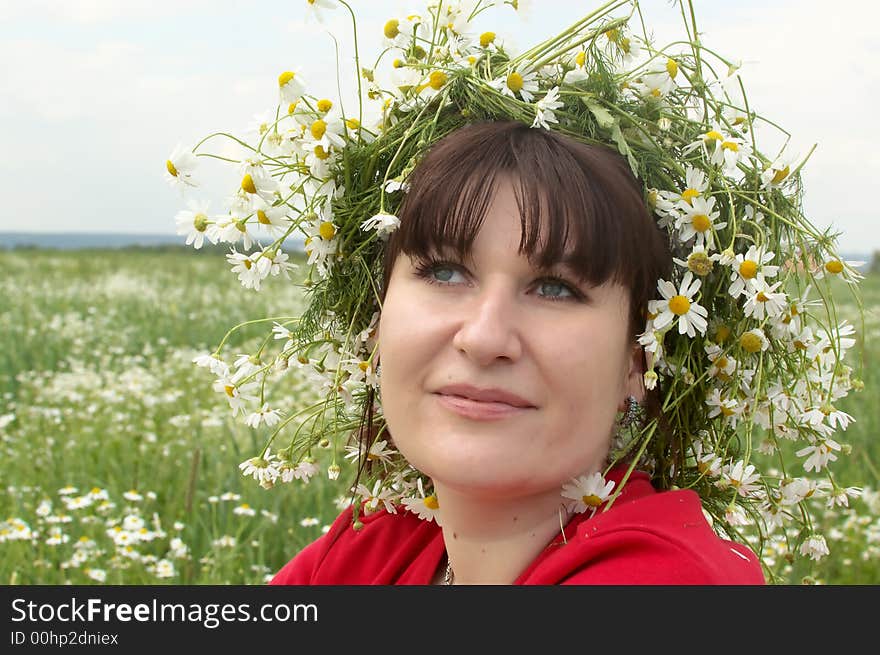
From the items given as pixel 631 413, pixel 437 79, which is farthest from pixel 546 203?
pixel 631 413

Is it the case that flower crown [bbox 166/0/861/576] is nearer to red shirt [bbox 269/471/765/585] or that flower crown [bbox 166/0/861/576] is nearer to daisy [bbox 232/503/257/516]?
red shirt [bbox 269/471/765/585]

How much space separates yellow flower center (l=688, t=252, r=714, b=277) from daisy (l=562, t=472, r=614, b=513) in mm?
475

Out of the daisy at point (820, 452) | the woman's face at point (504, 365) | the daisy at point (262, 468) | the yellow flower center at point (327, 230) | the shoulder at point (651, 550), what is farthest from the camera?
the daisy at point (262, 468)

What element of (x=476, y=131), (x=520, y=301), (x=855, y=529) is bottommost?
(x=855, y=529)

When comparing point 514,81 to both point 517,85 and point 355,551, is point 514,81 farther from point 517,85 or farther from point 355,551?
point 355,551

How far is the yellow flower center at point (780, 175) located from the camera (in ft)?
7.66

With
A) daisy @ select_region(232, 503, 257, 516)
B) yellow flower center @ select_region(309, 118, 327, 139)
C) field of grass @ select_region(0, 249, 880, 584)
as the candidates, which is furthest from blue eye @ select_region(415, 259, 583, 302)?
daisy @ select_region(232, 503, 257, 516)

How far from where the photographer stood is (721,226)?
7.17 feet

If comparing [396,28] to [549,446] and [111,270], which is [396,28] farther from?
[111,270]

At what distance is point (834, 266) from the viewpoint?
94.3 inches

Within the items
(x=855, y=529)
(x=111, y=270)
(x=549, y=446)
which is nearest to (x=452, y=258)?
(x=549, y=446)

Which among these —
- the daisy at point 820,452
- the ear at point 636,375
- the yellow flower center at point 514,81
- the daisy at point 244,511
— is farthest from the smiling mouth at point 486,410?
the daisy at point 244,511

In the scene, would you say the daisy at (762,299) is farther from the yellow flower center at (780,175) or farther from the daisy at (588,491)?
the daisy at (588,491)

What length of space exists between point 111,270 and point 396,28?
13.6 metres
